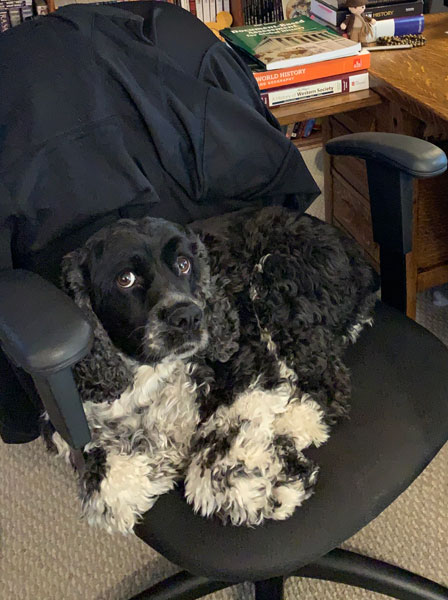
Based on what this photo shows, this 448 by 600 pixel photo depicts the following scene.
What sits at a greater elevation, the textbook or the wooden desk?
the textbook

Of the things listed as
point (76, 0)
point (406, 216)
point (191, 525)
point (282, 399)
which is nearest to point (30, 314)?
point (191, 525)

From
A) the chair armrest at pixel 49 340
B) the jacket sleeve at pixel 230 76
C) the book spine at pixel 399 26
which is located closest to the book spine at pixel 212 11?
the book spine at pixel 399 26

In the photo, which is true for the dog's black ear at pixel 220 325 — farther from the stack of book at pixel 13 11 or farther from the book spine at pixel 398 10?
the stack of book at pixel 13 11

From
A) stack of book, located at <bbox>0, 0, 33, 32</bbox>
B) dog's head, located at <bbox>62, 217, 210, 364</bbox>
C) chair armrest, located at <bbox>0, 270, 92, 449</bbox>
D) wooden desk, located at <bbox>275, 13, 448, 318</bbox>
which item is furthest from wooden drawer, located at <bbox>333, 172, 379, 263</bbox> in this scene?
stack of book, located at <bbox>0, 0, 33, 32</bbox>

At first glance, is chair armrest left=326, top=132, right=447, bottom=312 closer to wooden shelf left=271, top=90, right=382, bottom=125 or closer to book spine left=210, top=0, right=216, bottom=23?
wooden shelf left=271, top=90, right=382, bottom=125

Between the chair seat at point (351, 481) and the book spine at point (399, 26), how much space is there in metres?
1.00

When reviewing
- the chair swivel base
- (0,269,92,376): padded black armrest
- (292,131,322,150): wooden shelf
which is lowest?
A: the chair swivel base

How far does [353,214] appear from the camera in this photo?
198 cm

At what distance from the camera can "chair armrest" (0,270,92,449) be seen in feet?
2.29

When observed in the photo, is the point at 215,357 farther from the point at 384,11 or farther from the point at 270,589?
the point at 384,11

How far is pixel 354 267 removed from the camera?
122 centimetres

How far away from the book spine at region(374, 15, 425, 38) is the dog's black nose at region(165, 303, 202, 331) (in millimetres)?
1131

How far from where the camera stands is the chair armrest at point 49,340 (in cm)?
70

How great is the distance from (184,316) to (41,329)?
295 mm
